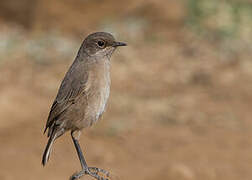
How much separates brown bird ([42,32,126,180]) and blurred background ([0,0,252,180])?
3.33 metres

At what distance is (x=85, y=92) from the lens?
6.62m

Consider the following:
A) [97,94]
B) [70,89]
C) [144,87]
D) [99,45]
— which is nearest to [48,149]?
[70,89]

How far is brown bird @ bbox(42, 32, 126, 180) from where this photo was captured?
6586 mm

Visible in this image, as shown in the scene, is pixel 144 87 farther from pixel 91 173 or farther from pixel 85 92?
pixel 91 173

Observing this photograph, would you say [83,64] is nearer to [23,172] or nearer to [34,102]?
[23,172]

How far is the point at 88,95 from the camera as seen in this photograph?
660 centimetres

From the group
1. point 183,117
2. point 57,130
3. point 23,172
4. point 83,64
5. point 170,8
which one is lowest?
point 57,130

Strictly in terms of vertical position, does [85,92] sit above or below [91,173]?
above

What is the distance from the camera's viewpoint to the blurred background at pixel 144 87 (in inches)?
443

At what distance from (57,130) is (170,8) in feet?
42.6

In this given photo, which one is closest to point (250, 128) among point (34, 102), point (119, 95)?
point (119, 95)

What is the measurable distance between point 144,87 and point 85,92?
832 centimetres

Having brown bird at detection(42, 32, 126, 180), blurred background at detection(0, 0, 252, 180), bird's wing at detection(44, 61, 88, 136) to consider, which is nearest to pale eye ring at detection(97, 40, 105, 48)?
brown bird at detection(42, 32, 126, 180)

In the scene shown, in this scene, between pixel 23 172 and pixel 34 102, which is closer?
pixel 23 172
